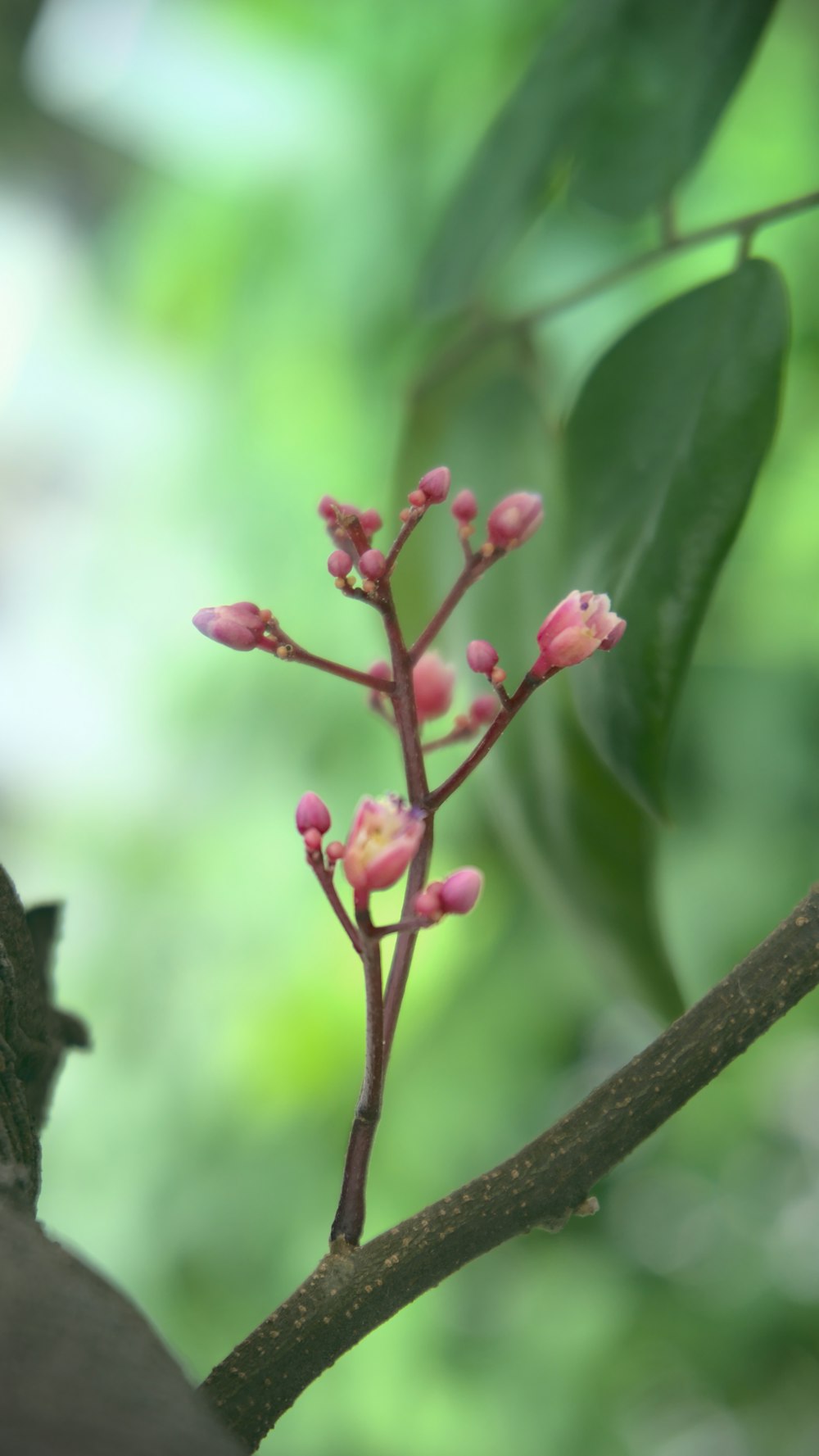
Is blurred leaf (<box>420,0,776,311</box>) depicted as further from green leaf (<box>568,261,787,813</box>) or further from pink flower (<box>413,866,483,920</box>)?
pink flower (<box>413,866,483,920</box>)

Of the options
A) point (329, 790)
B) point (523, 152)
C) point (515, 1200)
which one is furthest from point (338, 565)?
point (329, 790)

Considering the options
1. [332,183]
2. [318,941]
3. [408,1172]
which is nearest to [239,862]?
[318,941]

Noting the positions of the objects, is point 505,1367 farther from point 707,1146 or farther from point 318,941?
point 318,941

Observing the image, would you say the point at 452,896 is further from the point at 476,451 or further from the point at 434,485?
the point at 476,451

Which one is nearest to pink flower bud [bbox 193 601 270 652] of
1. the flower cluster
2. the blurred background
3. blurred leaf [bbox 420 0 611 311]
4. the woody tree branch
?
the flower cluster

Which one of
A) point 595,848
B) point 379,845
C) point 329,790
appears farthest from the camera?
point 329,790

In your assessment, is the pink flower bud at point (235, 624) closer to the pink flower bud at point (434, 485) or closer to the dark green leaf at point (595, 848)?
the pink flower bud at point (434, 485)

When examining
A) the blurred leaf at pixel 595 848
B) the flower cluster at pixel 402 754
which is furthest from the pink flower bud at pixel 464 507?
the blurred leaf at pixel 595 848
